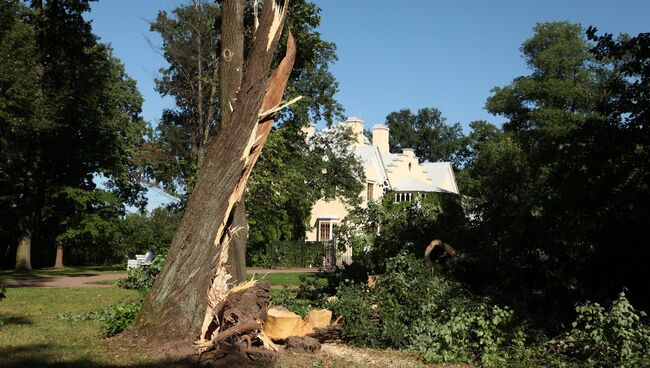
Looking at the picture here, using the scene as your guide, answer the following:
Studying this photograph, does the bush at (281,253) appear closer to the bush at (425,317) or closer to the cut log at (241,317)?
the bush at (425,317)

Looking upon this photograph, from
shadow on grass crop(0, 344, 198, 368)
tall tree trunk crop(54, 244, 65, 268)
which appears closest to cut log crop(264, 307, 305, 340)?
shadow on grass crop(0, 344, 198, 368)

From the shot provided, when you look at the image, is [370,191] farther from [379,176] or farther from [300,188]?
[300,188]

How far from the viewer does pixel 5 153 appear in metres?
27.4

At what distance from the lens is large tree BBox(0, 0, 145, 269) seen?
26844 millimetres

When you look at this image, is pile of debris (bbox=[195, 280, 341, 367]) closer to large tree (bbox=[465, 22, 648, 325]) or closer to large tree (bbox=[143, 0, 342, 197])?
large tree (bbox=[465, 22, 648, 325])

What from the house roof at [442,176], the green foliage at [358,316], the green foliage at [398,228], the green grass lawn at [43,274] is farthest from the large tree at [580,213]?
the house roof at [442,176]

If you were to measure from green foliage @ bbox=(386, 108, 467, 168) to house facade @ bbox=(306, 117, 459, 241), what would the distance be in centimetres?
3243

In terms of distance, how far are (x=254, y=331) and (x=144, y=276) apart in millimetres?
9187

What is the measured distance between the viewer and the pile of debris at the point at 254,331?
746 cm

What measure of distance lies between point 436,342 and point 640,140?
14.8 feet

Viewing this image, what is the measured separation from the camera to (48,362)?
7.08 meters

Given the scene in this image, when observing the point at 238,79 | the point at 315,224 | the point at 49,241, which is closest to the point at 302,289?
the point at 238,79

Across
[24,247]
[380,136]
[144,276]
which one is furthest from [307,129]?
[144,276]

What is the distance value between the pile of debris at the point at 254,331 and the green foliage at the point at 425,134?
87960 mm
